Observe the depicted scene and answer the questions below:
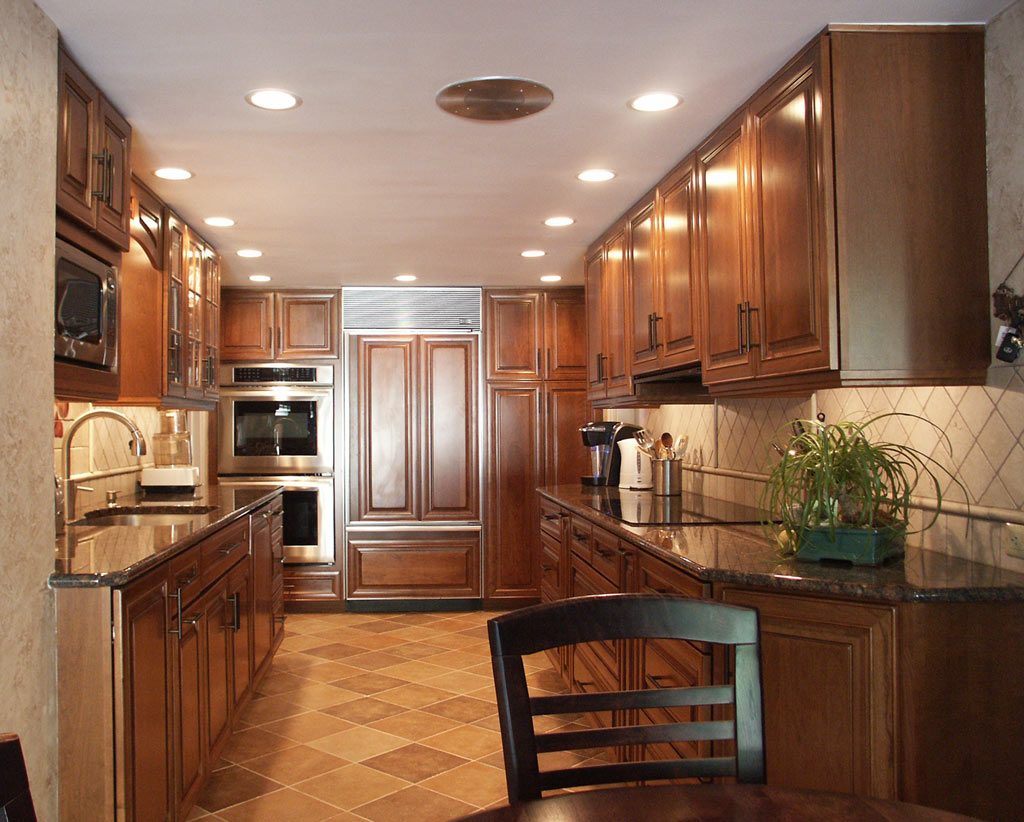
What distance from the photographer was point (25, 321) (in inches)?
83.0

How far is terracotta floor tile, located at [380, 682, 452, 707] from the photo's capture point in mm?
4188

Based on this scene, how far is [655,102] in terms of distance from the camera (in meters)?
2.79

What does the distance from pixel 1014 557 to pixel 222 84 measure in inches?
97.7

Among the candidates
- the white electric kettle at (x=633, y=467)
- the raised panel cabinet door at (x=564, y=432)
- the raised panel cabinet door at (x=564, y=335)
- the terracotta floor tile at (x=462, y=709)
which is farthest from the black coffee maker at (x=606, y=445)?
the terracotta floor tile at (x=462, y=709)

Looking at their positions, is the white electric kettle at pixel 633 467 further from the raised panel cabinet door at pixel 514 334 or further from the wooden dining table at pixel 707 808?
the wooden dining table at pixel 707 808

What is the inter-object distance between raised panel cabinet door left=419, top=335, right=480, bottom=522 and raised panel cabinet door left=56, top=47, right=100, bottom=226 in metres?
3.69

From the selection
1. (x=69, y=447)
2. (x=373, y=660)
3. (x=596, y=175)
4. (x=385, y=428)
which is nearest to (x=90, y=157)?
(x=69, y=447)

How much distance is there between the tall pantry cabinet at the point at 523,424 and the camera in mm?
6191

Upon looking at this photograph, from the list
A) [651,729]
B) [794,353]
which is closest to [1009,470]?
[794,353]

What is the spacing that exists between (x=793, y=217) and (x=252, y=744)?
290cm

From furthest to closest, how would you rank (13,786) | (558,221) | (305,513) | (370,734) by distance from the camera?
(305,513) → (558,221) → (370,734) → (13,786)

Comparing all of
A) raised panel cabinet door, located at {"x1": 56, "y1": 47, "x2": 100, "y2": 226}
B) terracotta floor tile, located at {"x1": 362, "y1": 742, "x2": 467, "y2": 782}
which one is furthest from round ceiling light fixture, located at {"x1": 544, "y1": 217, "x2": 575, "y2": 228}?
terracotta floor tile, located at {"x1": 362, "y1": 742, "x2": 467, "y2": 782}

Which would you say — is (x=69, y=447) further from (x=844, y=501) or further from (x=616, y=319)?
(x=844, y=501)

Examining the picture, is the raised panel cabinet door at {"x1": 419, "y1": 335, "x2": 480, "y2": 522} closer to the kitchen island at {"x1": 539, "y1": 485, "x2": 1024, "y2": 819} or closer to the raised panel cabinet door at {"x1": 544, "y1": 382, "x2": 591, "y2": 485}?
the raised panel cabinet door at {"x1": 544, "y1": 382, "x2": 591, "y2": 485}
